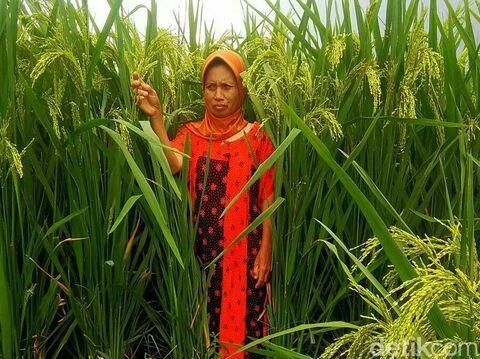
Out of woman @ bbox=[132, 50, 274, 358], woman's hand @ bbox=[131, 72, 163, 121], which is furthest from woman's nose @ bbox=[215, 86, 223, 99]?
woman's hand @ bbox=[131, 72, 163, 121]

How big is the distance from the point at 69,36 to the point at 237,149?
1.30 feet

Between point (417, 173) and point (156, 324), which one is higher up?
point (417, 173)

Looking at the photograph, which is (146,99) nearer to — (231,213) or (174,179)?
(174,179)

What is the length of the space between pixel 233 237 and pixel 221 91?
301 mm

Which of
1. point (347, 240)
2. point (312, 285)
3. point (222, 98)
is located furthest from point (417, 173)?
point (222, 98)

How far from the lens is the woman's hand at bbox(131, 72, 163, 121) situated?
1062 millimetres

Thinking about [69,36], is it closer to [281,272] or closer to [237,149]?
[237,149]

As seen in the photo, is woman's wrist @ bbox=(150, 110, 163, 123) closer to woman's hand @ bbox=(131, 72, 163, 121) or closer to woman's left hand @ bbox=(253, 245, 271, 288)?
woman's hand @ bbox=(131, 72, 163, 121)

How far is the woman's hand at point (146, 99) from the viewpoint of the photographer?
1.06 metres

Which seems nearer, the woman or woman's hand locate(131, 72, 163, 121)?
woman's hand locate(131, 72, 163, 121)

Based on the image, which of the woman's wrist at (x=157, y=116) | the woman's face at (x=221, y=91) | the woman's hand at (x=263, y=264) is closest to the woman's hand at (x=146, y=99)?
the woman's wrist at (x=157, y=116)

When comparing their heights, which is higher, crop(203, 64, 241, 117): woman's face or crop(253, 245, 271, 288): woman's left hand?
crop(203, 64, 241, 117): woman's face

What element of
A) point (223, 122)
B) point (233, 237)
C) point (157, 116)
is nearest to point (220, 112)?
point (223, 122)

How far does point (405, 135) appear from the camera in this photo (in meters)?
1.08
